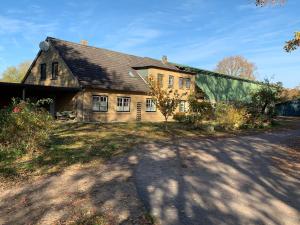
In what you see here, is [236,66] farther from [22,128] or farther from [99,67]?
[22,128]

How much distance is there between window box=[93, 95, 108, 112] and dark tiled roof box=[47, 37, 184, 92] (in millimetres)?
1074

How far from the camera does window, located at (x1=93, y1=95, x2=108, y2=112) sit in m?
28.1

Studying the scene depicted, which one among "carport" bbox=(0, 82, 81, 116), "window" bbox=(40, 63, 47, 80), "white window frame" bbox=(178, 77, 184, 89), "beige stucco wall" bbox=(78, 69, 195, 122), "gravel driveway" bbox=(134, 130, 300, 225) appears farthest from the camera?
"white window frame" bbox=(178, 77, 184, 89)

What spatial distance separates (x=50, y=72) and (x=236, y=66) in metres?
65.6

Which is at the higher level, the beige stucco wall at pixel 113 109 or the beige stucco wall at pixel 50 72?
the beige stucco wall at pixel 50 72

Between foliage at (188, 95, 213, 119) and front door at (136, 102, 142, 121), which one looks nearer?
foliage at (188, 95, 213, 119)

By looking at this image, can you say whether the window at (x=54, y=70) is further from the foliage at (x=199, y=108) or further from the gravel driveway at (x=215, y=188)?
the gravel driveway at (x=215, y=188)

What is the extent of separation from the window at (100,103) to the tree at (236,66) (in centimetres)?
6231

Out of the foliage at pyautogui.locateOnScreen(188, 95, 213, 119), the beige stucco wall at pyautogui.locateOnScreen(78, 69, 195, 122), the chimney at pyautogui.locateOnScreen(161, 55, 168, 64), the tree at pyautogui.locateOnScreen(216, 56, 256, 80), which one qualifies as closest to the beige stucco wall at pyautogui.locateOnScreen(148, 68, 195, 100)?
the beige stucco wall at pyautogui.locateOnScreen(78, 69, 195, 122)

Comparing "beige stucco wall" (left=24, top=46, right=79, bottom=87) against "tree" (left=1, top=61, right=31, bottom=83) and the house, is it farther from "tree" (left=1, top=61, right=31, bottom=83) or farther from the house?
"tree" (left=1, top=61, right=31, bottom=83)

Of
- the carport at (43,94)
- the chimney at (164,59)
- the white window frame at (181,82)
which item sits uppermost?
the chimney at (164,59)

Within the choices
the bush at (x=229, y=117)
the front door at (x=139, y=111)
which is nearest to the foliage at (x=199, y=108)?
the bush at (x=229, y=117)

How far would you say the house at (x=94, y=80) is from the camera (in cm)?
2758

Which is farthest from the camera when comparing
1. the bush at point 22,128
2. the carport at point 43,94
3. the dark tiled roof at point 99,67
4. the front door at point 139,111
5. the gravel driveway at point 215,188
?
the front door at point 139,111
